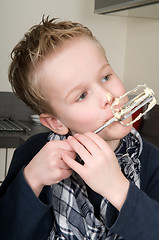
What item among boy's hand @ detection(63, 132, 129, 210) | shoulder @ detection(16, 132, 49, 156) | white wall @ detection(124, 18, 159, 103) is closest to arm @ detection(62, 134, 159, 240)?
boy's hand @ detection(63, 132, 129, 210)

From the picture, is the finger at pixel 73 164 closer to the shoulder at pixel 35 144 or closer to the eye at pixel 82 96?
the eye at pixel 82 96

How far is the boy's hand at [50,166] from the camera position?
905 mm

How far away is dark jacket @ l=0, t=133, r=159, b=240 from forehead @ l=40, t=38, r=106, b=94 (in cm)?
23

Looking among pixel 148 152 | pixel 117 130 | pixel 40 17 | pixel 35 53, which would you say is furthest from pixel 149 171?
pixel 40 17

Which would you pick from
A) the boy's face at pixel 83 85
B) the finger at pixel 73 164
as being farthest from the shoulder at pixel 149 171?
the finger at pixel 73 164

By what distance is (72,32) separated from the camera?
3.29 ft

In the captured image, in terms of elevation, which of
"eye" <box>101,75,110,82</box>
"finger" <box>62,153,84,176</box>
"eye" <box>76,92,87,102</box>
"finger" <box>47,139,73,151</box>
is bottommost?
"finger" <box>62,153,84,176</box>

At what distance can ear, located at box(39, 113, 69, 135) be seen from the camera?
→ 1.07 m

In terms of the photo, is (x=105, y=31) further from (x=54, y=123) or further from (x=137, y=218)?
(x=137, y=218)

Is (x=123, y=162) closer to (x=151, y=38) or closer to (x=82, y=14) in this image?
(x=151, y=38)

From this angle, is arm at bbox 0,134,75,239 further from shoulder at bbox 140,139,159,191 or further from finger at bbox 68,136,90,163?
shoulder at bbox 140,139,159,191

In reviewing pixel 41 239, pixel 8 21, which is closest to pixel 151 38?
pixel 8 21

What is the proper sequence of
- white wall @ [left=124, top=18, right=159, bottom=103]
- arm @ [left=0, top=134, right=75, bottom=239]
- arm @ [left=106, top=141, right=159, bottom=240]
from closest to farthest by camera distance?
arm @ [left=106, top=141, right=159, bottom=240] < arm @ [left=0, top=134, right=75, bottom=239] < white wall @ [left=124, top=18, right=159, bottom=103]

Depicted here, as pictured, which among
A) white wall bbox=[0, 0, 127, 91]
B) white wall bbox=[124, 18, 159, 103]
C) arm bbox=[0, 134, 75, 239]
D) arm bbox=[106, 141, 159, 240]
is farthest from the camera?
white wall bbox=[0, 0, 127, 91]
